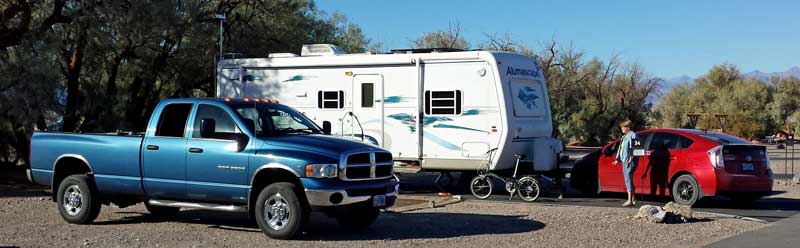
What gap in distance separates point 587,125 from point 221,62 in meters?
31.0

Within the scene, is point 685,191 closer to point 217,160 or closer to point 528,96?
point 528,96

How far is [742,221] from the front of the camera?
12219 mm

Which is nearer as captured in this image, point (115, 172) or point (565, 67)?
point (115, 172)

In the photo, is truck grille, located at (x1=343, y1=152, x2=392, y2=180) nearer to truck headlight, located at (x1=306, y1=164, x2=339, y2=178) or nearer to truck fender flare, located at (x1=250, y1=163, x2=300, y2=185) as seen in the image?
truck headlight, located at (x1=306, y1=164, x2=339, y2=178)

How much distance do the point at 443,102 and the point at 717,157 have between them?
4.92 m

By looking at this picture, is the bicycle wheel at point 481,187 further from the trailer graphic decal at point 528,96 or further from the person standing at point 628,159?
the person standing at point 628,159

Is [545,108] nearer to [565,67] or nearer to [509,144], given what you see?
[509,144]

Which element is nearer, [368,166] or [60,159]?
[368,166]

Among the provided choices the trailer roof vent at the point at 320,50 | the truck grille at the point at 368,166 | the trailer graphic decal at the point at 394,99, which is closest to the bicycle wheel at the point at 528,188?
the trailer graphic decal at the point at 394,99

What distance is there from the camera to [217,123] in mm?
10758

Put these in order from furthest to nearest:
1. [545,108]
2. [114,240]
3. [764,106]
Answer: [764,106]
[545,108]
[114,240]

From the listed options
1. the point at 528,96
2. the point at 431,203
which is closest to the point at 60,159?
the point at 431,203

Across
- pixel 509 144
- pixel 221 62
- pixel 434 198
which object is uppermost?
pixel 221 62

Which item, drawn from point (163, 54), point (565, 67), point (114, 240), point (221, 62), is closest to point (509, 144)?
point (221, 62)
